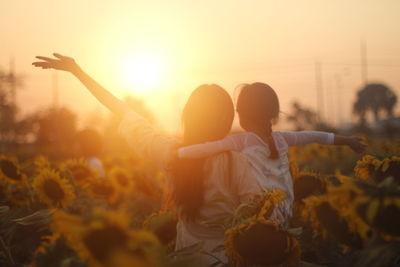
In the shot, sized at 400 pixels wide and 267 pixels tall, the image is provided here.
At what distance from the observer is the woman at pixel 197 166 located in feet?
7.22

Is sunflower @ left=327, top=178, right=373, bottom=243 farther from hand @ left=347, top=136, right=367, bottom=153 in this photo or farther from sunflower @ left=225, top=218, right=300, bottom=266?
hand @ left=347, top=136, right=367, bottom=153

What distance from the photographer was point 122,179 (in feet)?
18.4

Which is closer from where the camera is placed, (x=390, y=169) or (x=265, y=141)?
(x=390, y=169)

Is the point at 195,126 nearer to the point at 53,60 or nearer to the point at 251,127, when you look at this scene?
the point at 251,127

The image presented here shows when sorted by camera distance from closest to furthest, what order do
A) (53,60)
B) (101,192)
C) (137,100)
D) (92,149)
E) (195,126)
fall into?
(53,60) → (195,126) → (101,192) → (92,149) → (137,100)

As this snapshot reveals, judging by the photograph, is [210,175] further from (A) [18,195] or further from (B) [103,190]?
(B) [103,190]

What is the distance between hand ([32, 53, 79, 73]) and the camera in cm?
217

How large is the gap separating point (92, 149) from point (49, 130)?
3716 centimetres

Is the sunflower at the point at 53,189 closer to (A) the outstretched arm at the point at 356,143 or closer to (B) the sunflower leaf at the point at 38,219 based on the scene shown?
(B) the sunflower leaf at the point at 38,219

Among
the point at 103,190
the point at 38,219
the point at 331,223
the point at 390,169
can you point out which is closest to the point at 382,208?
the point at 331,223

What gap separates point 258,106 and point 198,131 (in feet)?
1.18

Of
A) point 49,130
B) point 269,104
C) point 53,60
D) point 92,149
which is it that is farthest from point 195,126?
point 49,130

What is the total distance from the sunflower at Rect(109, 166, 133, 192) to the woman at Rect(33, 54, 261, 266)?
3166 mm

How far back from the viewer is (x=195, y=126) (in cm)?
241
